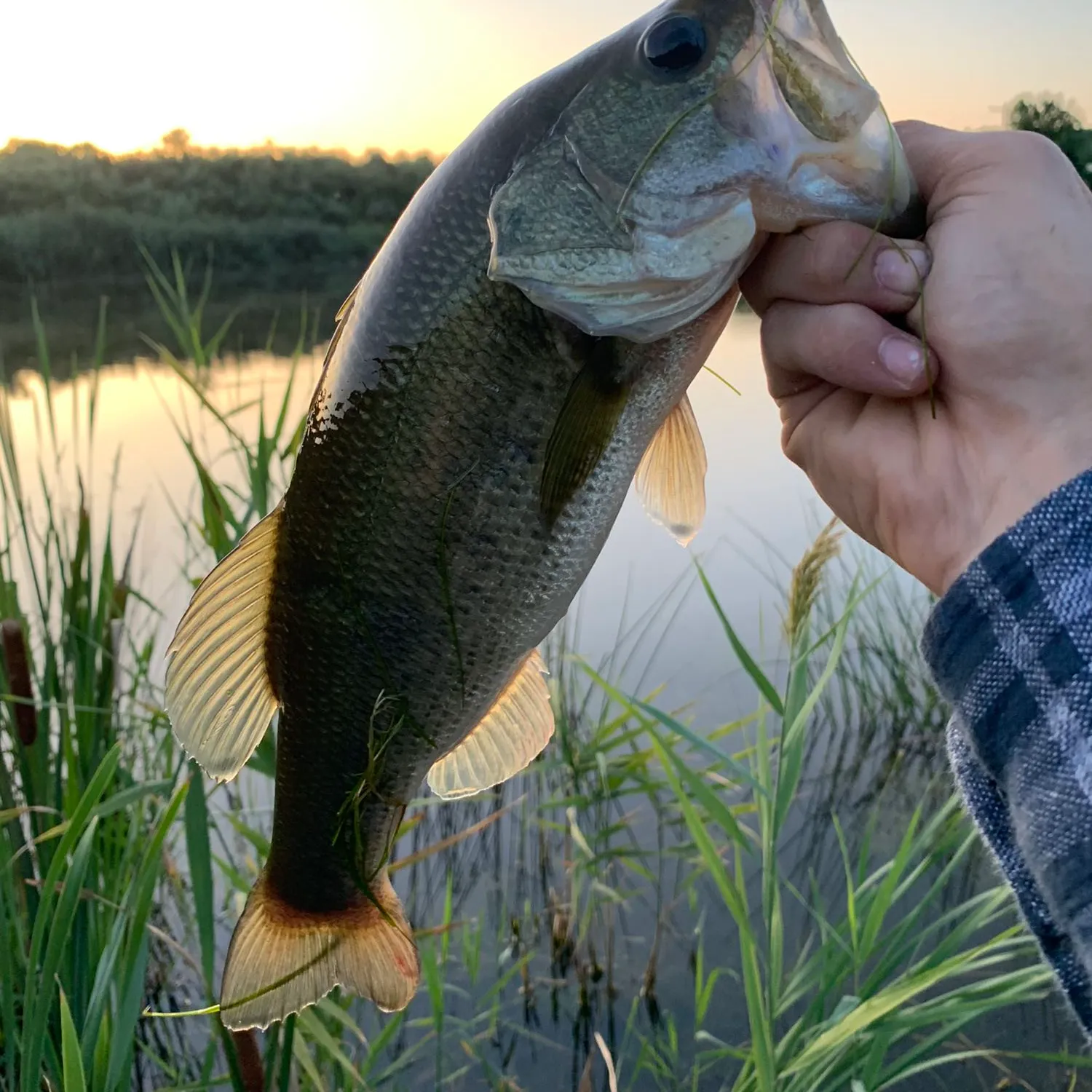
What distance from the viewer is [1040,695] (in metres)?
1.19

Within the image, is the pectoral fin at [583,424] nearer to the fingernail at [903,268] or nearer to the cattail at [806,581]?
the fingernail at [903,268]

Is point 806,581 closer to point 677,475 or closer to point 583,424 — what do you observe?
point 677,475

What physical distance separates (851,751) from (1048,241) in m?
3.77

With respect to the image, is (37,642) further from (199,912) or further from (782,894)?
(782,894)

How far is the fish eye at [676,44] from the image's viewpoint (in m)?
1.43

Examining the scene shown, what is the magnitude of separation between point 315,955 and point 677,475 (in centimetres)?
123

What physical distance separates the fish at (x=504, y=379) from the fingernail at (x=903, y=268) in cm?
6

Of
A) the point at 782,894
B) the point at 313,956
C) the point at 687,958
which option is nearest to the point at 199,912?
the point at 313,956

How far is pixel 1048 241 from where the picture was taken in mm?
1385

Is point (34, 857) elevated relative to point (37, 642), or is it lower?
lower

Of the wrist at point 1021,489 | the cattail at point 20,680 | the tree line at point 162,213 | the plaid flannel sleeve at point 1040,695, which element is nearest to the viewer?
the plaid flannel sleeve at point 1040,695

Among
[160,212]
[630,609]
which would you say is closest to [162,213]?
[160,212]

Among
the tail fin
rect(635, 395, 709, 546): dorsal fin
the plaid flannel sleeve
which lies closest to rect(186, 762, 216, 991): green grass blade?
the tail fin

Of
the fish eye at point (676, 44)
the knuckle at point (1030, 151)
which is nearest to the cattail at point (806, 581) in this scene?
the knuckle at point (1030, 151)
